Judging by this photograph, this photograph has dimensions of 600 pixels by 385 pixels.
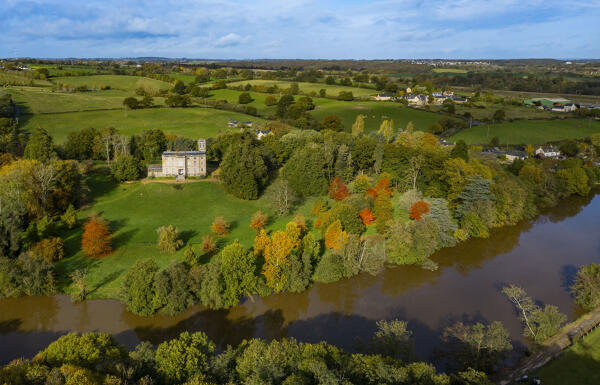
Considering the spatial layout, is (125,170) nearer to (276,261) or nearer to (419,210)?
(276,261)

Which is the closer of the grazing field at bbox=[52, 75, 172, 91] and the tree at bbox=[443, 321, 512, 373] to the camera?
the tree at bbox=[443, 321, 512, 373]

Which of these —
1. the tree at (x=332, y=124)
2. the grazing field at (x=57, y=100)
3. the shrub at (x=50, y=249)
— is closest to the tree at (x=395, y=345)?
the shrub at (x=50, y=249)

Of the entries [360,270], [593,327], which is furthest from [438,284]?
[593,327]

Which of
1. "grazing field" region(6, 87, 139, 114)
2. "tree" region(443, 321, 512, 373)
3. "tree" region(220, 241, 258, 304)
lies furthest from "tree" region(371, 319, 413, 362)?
"grazing field" region(6, 87, 139, 114)

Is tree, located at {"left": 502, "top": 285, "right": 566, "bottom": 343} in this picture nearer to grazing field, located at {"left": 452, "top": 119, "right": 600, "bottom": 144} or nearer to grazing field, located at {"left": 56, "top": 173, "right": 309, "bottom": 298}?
grazing field, located at {"left": 56, "top": 173, "right": 309, "bottom": 298}

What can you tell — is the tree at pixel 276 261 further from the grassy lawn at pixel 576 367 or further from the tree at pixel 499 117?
the tree at pixel 499 117

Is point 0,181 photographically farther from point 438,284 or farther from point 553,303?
point 553,303
